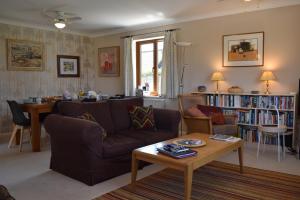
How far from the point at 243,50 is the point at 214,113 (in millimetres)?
1317

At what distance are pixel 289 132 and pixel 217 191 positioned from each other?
6.67 ft

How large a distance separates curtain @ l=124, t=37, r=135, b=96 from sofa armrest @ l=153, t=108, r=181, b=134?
243 centimetres

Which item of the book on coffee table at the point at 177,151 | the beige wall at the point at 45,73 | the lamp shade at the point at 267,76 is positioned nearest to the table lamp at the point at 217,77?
the lamp shade at the point at 267,76

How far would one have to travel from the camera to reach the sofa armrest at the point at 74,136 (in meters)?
2.88

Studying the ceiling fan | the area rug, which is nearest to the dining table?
the ceiling fan

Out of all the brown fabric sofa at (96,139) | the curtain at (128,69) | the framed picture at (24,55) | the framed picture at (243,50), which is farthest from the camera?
the curtain at (128,69)

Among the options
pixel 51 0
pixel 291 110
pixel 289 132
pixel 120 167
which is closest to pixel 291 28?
pixel 291 110

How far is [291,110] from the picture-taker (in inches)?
167

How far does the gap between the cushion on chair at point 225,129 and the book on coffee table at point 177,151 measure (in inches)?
61.6

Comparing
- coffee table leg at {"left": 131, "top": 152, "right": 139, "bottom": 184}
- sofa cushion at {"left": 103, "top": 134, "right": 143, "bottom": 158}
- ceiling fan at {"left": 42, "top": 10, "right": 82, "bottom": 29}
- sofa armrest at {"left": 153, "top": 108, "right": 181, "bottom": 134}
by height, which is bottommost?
coffee table leg at {"left": 131, "top": 152, "right": 139, "bottom": 184}

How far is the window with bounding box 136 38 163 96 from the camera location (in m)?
6.09

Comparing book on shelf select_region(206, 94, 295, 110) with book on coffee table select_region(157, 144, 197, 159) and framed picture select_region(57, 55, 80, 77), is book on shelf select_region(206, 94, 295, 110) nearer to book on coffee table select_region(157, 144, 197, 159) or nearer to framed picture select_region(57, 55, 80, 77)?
book on coffee table select_region(157, 144, 197, 159)

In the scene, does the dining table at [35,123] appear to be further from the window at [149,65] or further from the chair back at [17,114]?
the window at [149,65]

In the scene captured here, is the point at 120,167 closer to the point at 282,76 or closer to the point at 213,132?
the point at 213,132
